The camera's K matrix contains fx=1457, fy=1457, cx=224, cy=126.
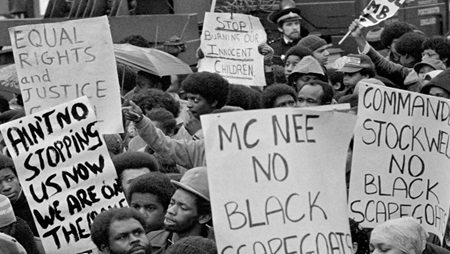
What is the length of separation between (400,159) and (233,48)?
4.80 m

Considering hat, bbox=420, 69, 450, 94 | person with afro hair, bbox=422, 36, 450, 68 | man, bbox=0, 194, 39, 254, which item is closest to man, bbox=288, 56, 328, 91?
person with afro hair, bbox=422, 36, 450, 68

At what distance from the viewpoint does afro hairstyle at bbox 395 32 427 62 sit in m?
12.2

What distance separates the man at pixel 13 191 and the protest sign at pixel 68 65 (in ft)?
1.23

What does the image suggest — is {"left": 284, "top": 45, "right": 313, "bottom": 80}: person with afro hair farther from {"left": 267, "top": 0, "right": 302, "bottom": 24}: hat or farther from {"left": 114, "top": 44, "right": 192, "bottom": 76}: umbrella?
{"left": 267, "top": 0, "right": 302, "bottom": 24}: hat

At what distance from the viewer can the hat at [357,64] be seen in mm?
11180

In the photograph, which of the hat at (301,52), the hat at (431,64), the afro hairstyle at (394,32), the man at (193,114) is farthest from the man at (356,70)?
the man at (193,114)

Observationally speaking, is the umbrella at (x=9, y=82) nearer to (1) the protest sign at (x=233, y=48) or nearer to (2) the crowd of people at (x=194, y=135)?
(2) the crowd of people at (x=194, y=135)

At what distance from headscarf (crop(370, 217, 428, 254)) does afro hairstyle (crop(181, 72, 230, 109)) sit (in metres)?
2.54

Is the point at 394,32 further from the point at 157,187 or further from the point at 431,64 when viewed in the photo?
the point at 157,187

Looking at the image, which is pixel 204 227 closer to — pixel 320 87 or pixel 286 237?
pixel 286 237

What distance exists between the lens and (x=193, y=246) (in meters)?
6.89

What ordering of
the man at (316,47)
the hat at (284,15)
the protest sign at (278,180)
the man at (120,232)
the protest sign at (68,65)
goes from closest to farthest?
the protest sign at (278,180)
the man at (120,232)
the protest sign at (68,65)
the man at (316,47)
the hat at (284,15)

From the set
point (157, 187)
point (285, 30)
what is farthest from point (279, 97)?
point (285, 30)

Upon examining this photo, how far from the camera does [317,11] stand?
16312 mm
